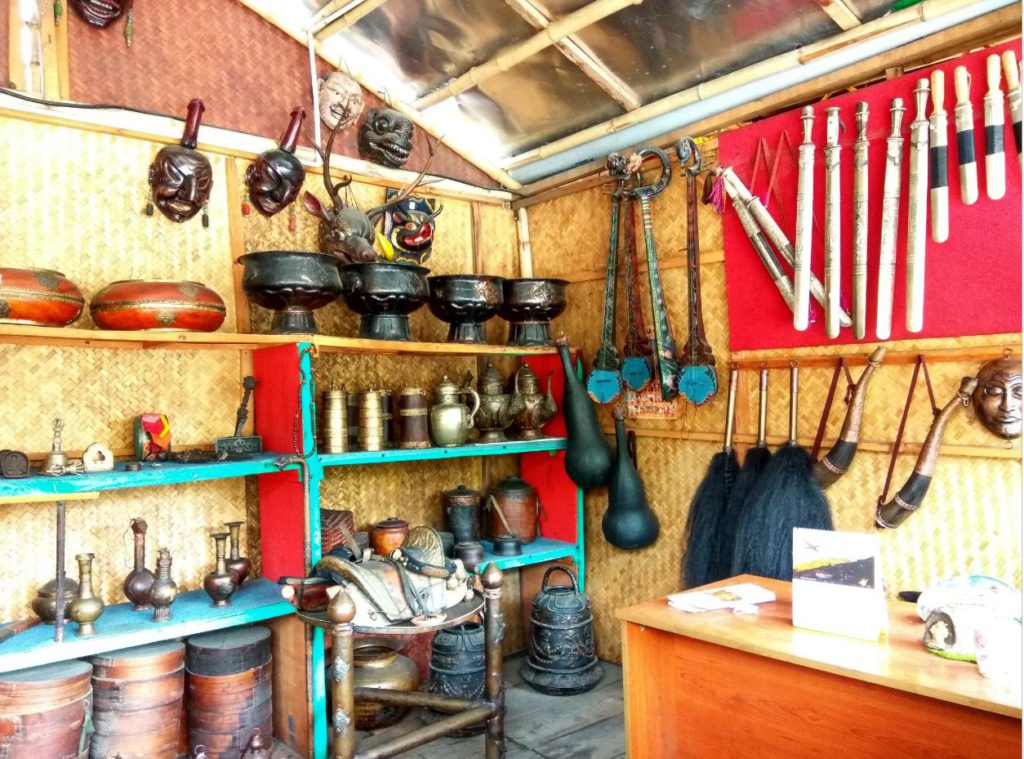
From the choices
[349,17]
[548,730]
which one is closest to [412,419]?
[548,730]

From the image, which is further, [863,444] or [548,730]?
[548,730]

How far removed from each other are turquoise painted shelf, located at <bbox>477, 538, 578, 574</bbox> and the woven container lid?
0.97 meters

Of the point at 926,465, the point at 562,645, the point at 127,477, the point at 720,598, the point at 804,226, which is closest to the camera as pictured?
the point at 720,598

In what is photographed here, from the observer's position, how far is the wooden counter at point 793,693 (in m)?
1.65

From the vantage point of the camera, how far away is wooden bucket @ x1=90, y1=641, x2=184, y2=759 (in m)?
2.65

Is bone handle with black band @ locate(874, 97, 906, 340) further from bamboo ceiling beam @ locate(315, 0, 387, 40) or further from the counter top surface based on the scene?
bamboo ceiling beam @ locate(315, 0, 387, 40)

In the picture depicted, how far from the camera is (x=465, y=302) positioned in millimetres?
3555

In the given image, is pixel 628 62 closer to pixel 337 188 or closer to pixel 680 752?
pixel 337 188

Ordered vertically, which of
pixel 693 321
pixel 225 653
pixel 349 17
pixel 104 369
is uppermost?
pixel 349 17

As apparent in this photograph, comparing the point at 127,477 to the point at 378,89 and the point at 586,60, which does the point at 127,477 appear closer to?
the point at 378,89

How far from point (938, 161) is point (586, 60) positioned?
1.53 m

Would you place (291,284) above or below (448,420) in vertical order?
above

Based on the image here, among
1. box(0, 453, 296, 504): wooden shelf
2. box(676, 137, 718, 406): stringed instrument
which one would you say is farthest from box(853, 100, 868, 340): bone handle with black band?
box(0, 453, 296, 504): wooden shelf

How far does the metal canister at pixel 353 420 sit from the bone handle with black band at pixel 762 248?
70.6 inches
